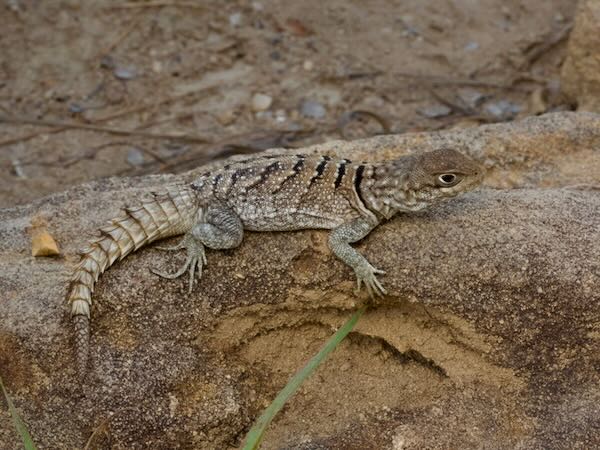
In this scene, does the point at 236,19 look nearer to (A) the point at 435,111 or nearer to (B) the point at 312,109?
(B) the point at 312,109

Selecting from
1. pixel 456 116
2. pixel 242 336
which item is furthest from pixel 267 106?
pixel 242 336

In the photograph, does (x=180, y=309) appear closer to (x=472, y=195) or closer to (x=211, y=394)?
(x=211, y=394)

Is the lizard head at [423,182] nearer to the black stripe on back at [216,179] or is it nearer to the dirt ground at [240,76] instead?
the black stripe on back at [216,179]

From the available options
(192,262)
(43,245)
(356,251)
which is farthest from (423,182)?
(43,245)

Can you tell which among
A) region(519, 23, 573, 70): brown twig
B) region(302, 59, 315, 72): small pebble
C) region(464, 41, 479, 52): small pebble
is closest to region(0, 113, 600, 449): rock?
region(302, 59, 315, 72): small pebble

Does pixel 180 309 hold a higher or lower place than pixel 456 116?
higher

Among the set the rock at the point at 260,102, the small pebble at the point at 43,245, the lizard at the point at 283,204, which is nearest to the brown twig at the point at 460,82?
the rock at the point at 260,102
